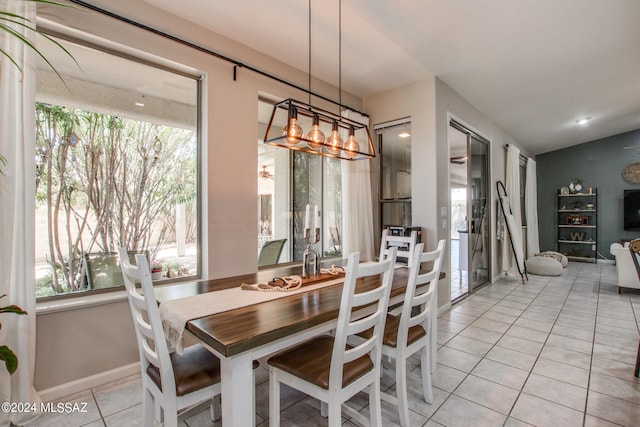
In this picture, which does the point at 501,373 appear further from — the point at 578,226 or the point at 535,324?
the point at 578,226

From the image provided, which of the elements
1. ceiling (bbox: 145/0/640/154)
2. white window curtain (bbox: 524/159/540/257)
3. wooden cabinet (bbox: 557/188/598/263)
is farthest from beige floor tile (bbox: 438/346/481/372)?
wooden cabinet (bbox: 557/188/598/263)

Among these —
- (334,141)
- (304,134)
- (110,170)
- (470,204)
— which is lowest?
(470,204)

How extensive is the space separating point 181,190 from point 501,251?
569 centimetres

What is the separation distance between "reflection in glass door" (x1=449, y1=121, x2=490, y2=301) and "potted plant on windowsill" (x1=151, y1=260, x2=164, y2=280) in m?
3.81

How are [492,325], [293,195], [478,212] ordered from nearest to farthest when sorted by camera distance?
[492,325]
[293,195]
[478,212]

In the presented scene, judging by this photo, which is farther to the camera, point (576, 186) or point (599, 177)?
point (576, 186)

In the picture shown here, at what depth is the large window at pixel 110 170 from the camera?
215 cm

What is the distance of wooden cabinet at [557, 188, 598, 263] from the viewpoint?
753 cm

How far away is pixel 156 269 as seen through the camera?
8.53 feet

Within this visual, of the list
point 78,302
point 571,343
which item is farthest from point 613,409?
point 78,302

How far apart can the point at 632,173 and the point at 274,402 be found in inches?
377

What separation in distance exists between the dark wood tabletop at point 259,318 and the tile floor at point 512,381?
76 centimetres

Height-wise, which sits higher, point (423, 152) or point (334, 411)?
point (423, 152)

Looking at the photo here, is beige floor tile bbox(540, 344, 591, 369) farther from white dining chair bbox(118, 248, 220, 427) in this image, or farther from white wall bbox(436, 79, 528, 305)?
white dining chair bbox(118, 248, 220, 427)
